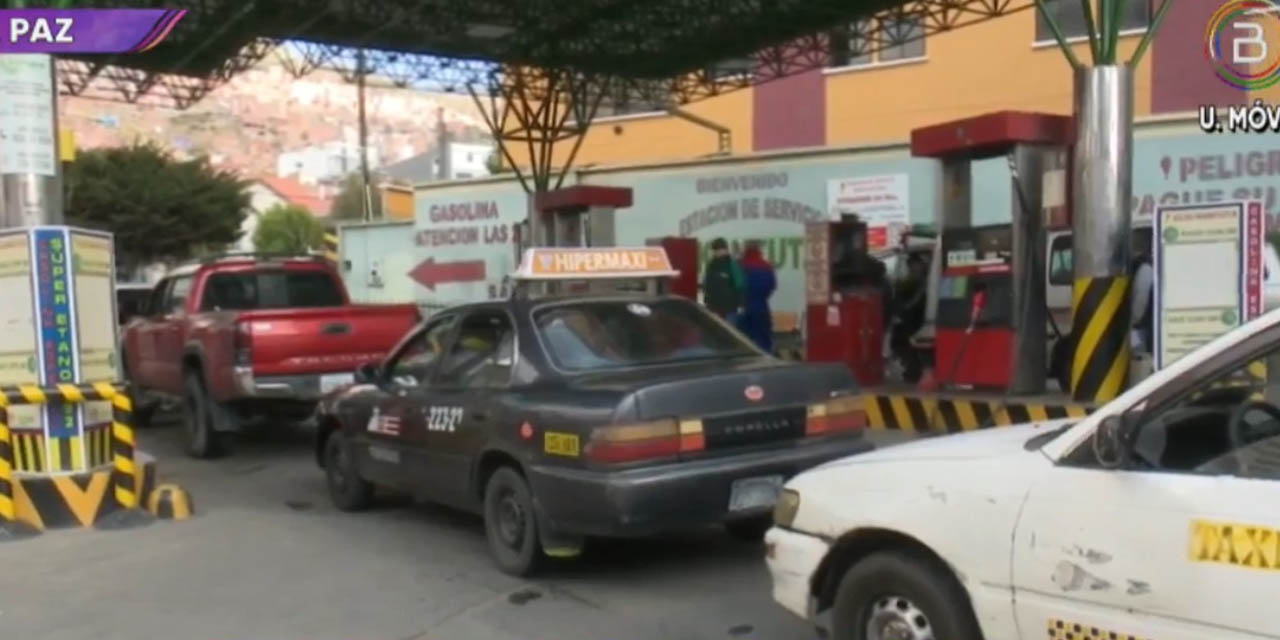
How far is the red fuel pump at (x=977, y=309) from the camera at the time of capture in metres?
10.3

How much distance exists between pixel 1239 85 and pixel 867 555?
893 inches

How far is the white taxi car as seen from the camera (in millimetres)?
3438

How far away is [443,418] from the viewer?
725 cm

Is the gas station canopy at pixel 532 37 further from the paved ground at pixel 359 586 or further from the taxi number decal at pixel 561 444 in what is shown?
the taxi number decal at pixel 561 444

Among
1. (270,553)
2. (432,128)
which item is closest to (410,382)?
(270,553)

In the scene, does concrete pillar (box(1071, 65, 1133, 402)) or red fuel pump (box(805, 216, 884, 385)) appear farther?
red fuel pump (box(805, 216, 884, 385))

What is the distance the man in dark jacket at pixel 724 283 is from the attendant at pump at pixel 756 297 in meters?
0.11

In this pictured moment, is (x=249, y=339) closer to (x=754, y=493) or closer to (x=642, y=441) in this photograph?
(x=642, y=441)

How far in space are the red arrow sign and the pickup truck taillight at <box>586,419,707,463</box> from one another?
20804mm

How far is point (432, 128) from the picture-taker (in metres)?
175

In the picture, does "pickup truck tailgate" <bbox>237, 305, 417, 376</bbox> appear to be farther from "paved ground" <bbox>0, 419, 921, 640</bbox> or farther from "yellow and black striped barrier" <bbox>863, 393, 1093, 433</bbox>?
"yellow and black striped barrier" <bbox>863, 393, 1093, 433</bbox>

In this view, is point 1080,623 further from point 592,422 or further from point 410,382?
point 410,382

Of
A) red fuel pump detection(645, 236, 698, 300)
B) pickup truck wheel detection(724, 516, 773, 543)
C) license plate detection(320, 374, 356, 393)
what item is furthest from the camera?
red fuel pump detection(645, 236, 698, 300)

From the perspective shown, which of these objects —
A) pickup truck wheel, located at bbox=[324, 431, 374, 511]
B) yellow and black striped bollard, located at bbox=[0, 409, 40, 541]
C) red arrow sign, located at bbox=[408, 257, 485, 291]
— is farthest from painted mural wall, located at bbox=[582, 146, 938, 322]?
yellow and black striped bollard, located at bbox=[0, 409, 40, 541]
